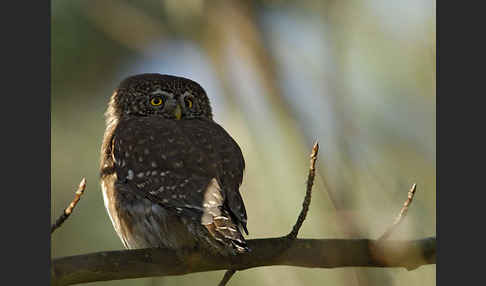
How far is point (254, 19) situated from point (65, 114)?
87cm

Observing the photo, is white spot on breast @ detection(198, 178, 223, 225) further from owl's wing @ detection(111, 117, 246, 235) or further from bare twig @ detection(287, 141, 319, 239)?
bare twig @ detection(287, 141, 319, 239)

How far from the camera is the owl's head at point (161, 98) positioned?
3.29 m

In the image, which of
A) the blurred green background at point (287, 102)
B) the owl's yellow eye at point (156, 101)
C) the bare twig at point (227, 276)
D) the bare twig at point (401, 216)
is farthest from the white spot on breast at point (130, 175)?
the bare twig at point (401, 216)

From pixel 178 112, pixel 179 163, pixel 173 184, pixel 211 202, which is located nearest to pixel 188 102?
pixel 178 112

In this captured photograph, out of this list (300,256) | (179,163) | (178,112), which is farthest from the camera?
(178,112)

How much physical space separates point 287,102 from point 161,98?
3.37 feet

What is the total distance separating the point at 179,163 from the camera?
2648 mm

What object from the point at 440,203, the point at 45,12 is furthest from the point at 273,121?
the point at 45,12

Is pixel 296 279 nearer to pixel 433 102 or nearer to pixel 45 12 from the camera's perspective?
pixel 433 102

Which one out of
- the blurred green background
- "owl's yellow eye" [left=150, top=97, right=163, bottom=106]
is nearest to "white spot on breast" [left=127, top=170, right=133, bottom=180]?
the blurred green background

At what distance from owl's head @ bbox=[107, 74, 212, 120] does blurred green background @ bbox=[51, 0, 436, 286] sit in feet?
0.45

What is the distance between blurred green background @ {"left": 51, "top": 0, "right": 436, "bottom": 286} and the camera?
2.21m

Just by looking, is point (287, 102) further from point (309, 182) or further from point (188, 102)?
point (188, 102)

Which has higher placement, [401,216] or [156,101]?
[156,101]
